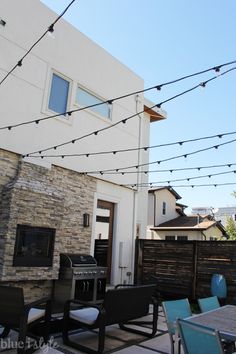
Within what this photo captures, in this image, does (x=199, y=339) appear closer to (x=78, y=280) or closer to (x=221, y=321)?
(x=221, y=321)

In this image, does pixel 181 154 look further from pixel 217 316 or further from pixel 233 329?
pixel 233 329

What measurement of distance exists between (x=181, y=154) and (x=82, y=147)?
3301 mm

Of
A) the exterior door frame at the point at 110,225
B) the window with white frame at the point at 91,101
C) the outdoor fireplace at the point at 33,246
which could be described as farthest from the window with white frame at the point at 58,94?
the outdoor fireplace at the point at 33,246

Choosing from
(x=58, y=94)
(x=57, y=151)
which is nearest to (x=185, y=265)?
(x=57, y=151)

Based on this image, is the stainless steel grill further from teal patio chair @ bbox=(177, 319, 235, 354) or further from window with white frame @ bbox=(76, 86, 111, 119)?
teal patio chair @ bbox=(177, 319, 235, 354)

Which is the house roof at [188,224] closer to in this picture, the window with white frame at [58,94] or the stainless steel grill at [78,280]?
the stainless steel grill at [78,280]

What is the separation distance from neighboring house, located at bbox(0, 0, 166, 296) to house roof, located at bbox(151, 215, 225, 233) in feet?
29.9

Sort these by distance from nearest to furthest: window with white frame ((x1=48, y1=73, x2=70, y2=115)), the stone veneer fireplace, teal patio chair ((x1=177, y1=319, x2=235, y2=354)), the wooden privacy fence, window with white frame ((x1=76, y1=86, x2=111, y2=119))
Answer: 1. teal patio chair ((x1=177, y1=319, x2=235, y2=354))
2. the stone veneer fireplace
3. window with white frame ((x1=48, y1=73, x2=70, y2=115))
4. the wooden privacy fence
5. window with white frame ((x1=76, y1=86, x2=111, y2=119))

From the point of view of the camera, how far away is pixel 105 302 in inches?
171

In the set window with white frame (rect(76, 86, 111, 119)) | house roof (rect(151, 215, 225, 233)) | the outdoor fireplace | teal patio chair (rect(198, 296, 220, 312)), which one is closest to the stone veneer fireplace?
the outdoor fireplace

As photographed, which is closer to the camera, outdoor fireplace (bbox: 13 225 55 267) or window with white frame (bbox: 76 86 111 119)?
outdoor fireplace (bbox: 13 225 55 267)

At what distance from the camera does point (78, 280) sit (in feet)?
22.6

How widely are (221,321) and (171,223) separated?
1748cm

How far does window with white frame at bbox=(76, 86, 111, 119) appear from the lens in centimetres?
864
